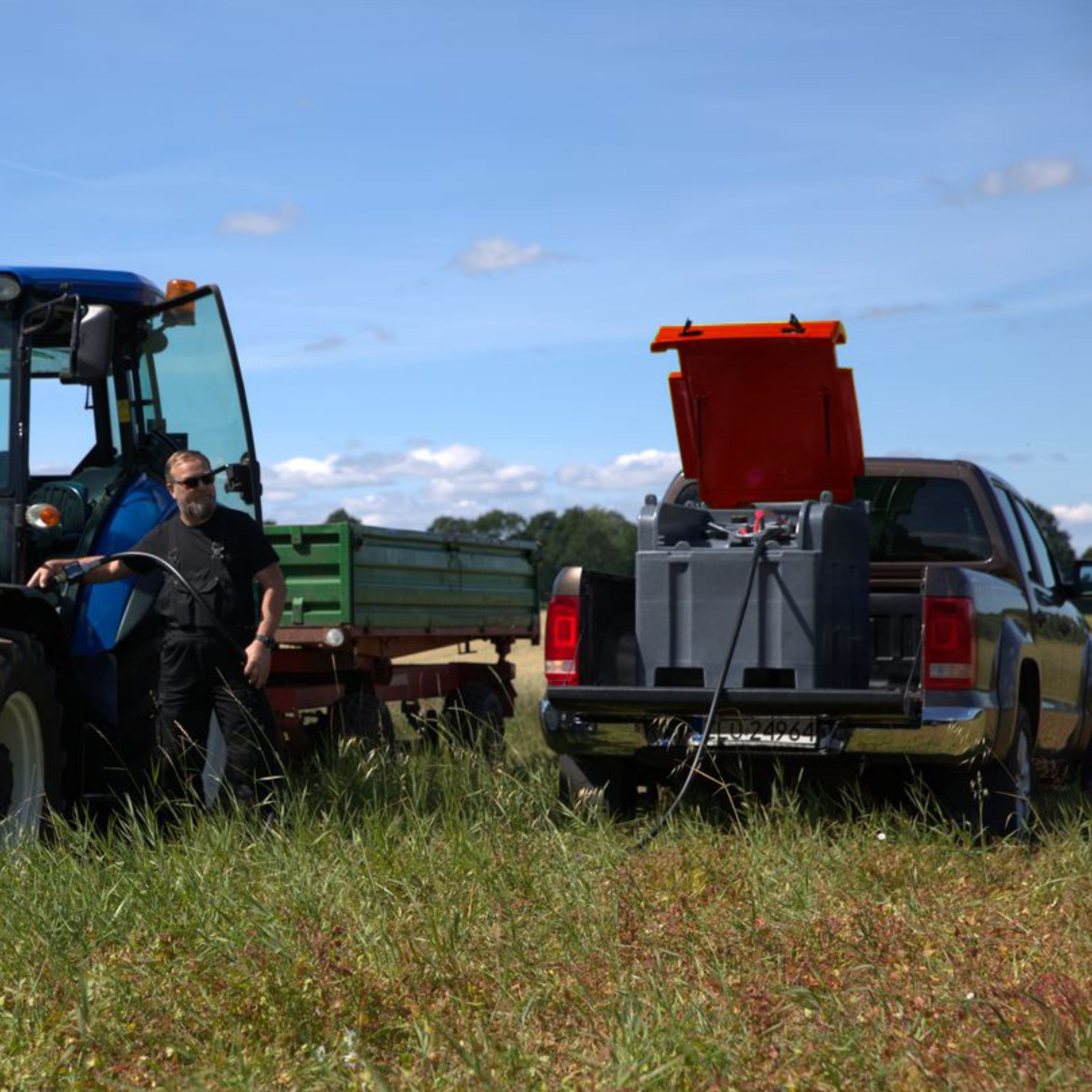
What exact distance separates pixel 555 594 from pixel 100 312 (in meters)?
2.42

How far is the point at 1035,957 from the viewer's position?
18.2 ft

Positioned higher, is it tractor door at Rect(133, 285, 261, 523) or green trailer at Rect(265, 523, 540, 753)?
tractor door at Rect(133, 285, 261, 523)

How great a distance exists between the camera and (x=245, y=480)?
28.2 feet

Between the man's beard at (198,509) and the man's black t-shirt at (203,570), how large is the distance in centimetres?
4

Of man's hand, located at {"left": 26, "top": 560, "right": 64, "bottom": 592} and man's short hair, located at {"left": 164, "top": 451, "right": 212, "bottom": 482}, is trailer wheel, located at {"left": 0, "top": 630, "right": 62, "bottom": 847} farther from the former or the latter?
man's short hair, located at {"left": 164, "top": 451, "right": 212, "bottom": 482}

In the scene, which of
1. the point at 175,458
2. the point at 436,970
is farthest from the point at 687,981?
the point at 175,458

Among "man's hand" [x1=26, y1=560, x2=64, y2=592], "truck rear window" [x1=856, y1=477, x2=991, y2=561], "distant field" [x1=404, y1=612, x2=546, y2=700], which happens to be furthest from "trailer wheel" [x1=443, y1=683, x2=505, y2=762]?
"man's hand" [x1=26, y1=560, x2=64, y2=592]

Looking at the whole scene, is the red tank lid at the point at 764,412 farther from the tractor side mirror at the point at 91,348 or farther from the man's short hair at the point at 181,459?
the tractor side mirror at the point at 91,348

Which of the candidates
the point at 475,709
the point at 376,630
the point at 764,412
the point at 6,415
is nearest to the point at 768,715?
the point at 764,412

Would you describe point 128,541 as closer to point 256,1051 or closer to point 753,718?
→ point 753,718

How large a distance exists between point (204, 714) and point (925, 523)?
3.78m

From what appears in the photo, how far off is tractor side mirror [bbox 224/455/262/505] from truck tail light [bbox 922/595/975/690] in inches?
131

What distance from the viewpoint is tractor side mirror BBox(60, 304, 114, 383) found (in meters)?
6.98

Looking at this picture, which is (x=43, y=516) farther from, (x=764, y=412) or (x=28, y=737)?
(x=764, y=412)
